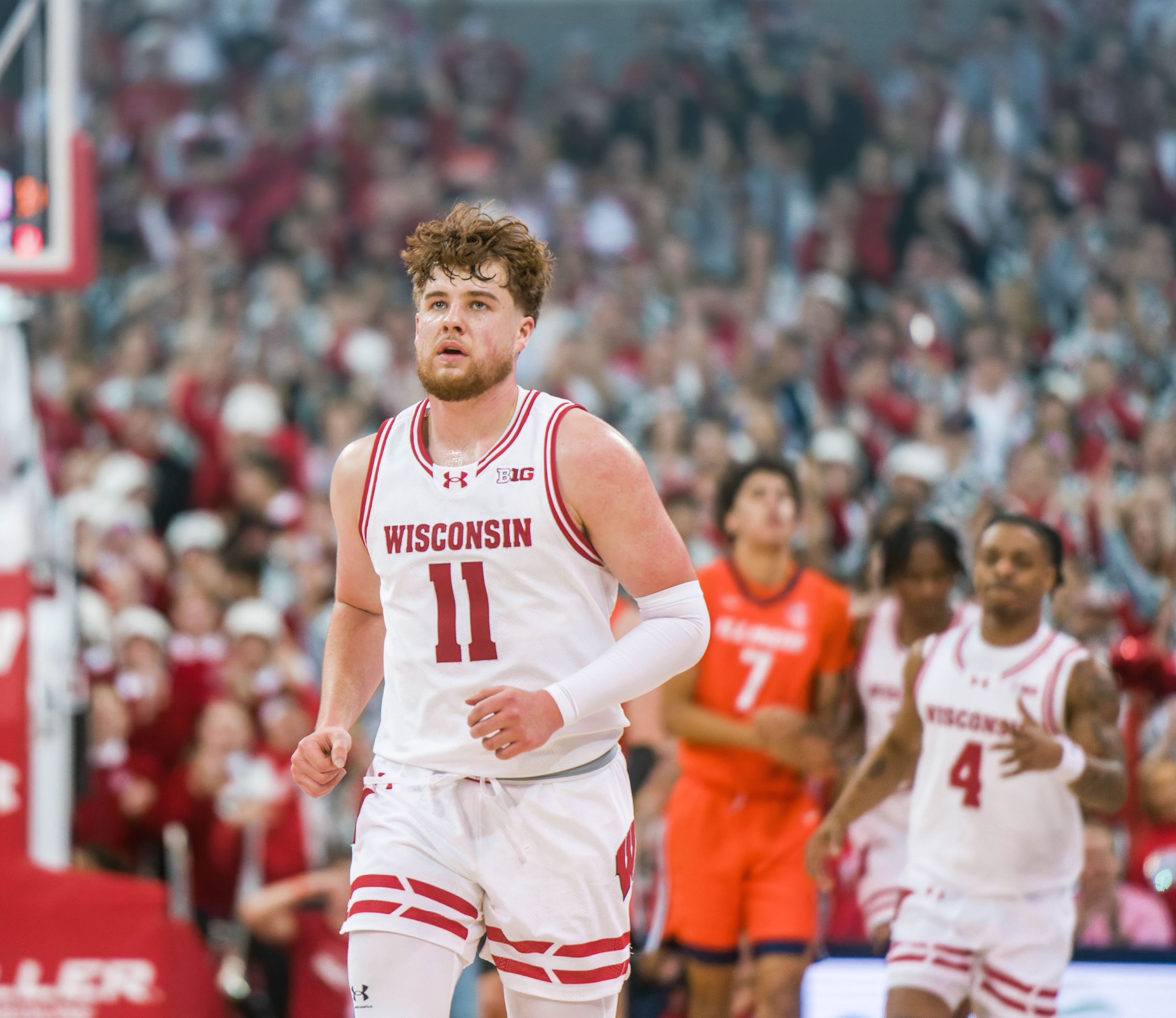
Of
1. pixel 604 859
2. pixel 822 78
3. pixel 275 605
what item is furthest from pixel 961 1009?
pixel 822 78

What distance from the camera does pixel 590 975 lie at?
3.91 metres

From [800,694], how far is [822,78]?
12319mm

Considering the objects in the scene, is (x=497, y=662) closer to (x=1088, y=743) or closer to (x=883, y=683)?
(x=1088, y=743)

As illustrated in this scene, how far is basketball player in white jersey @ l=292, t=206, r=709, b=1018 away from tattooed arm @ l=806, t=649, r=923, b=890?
1.60 m

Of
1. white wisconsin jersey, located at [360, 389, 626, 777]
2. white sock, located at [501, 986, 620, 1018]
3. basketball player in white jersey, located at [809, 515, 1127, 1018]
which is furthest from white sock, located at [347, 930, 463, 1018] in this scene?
basketball player in white jersey, located at [809, 515, 1127, 1018]

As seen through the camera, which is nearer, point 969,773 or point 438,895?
point 438,895

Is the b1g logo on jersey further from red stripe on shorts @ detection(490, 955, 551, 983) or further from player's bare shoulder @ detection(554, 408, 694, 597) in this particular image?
red stripe on shorts @ detection(490, 955, 551, 983)

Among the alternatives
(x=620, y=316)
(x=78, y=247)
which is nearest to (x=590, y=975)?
(x=78, y=247)

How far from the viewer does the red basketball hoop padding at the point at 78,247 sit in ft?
23.5

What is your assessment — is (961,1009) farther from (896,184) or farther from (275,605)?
(896,184)

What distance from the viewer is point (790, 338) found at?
13406 mm

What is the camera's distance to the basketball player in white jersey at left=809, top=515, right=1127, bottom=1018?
5.18m

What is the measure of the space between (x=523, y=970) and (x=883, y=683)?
8.99ft

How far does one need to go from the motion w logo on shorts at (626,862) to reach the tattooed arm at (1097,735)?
1.69 meters
